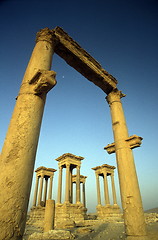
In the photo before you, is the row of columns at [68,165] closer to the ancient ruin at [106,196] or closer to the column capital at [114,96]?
the ancient ruin at [106,196]

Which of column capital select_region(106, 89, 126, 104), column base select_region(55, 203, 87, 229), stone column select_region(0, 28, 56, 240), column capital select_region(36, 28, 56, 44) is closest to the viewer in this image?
stone column select_region(0, 28, 56, 240)

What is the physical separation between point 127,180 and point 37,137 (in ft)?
11.7

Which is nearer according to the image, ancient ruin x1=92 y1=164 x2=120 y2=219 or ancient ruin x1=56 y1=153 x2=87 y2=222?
ancient ruin x1=56 y1=153 x2=87 y2=222

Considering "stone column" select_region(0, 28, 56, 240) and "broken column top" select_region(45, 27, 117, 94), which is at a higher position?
"broken column top" select_region(45, 27, 117, 94)

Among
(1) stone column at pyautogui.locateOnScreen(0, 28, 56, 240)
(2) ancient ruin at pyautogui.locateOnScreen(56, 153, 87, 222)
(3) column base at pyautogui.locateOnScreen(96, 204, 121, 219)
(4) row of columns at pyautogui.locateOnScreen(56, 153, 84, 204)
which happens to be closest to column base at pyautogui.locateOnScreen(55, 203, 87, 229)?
(2) ancient ruin at pyautogui.locateOnScreen(56, 153, 87, 222)

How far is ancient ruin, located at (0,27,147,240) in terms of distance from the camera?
2.32m

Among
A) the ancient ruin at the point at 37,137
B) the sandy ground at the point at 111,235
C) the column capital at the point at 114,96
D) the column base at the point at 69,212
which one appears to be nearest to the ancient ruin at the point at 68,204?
the column base at the point at 69,212

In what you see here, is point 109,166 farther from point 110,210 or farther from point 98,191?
point 110,210

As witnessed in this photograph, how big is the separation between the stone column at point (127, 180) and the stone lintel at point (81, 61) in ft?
4.16

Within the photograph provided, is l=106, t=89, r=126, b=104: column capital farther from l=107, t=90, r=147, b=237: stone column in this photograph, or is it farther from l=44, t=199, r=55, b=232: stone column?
l=44, t=199, r=55, b=232: stone column

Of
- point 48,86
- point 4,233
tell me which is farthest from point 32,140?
point 4,233

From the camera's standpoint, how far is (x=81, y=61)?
247 inches

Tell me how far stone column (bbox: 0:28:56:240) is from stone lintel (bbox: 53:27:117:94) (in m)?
2.02

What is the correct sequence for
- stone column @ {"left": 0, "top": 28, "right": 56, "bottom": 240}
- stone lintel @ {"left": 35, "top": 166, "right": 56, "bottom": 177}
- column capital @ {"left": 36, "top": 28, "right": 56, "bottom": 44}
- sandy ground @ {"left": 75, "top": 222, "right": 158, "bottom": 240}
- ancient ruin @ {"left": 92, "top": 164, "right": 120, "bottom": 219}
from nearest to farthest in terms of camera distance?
1. stone column @ {"left": 0, "top": 28, "right": 56, "bottom": 240}
2. column capital @ {"left": 36, "top": 28, "right": 56, "bottom": 44}
3. sandy ground @ {"left": 75, "top": 222, "right": 158, "bottom": 240}
4. ancient ruin @ {"left": 92, "top": 164, "right": 120, "bottom": 219}
5. stone lintel @ {"left": 35, "top": 166, "right": 56, "bottom": 177}
